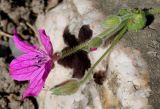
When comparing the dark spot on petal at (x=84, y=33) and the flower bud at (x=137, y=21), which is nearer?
the flower bud at (x=137, y=21)

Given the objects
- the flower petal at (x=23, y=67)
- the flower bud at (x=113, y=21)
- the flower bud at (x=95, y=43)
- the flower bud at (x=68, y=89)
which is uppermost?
the flower bud at (x=113, y=21)

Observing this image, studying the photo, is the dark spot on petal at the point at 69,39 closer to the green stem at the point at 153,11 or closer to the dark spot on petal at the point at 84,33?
the dark spot on petal at the point at 84,33

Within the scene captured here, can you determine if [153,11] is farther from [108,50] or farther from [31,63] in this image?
[31,63]

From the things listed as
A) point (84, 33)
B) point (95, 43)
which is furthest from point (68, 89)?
point (84, 33)

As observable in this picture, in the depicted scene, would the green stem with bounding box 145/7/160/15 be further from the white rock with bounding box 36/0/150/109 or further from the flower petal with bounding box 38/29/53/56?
the flower petal with bounding box 38/29/53/56

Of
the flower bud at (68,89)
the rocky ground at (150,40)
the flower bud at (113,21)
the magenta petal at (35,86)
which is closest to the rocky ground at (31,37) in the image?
the rocky ground at (150,40)

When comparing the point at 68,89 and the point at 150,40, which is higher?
the point at 150,40

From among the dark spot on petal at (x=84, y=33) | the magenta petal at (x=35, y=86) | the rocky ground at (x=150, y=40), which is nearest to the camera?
the rocky ground at (x=150, y=40)
